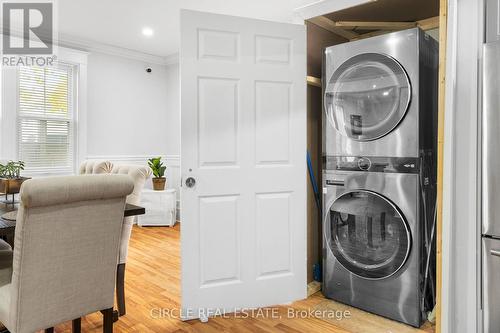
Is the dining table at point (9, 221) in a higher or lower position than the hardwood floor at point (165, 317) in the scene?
higher

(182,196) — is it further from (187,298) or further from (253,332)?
(253,332)

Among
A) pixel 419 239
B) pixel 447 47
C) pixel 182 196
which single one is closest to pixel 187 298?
pixel 182 196

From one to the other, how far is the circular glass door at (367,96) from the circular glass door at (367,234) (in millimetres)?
442

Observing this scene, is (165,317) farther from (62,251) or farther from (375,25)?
(375,25)

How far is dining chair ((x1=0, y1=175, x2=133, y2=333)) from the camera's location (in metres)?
1.38

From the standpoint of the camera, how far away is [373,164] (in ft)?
7.61

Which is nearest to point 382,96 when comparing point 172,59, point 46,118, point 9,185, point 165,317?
point 165,317

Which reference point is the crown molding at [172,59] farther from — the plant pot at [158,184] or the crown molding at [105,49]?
the plant pot at [158,184]

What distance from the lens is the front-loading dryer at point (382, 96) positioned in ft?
7.13

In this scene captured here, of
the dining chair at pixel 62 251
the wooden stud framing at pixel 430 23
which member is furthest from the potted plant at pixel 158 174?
the wooden stud framing at pixel 430 23

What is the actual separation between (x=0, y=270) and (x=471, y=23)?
8.52 feet

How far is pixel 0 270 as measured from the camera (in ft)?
5.76

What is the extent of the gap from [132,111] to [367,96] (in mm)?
3884

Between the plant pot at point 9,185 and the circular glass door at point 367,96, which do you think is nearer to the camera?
the plant pot at point 9,185
